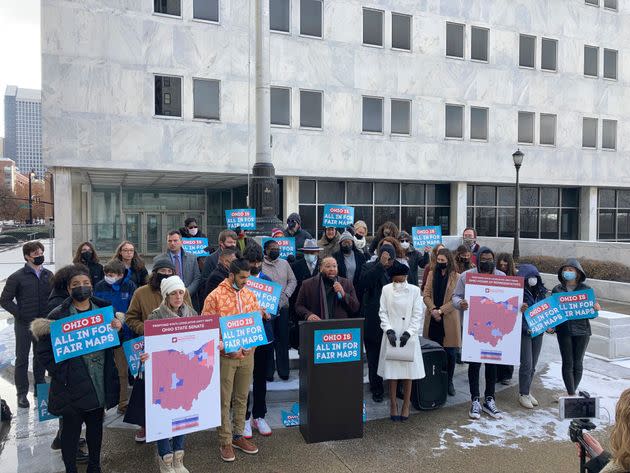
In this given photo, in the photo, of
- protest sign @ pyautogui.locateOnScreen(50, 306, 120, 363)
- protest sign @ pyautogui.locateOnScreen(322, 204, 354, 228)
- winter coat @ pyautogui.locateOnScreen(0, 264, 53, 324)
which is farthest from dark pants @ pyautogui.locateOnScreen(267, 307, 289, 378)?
protest sign @ pyautogui.locateOnScreen(322, 204, 354, 228)

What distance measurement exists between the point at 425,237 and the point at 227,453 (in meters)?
6.68

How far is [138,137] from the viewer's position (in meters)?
19.0

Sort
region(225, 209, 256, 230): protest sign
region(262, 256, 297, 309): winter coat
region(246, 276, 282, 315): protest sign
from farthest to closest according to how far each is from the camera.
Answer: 1. region(225, 209, 256, 230): protest sign
2. region(262, 256, 297, 309): winter coat
3. region(246, 276, 282, 315): protest sign

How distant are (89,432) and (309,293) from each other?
2.85 metres

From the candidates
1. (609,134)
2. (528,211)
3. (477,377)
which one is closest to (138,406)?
(477,377)

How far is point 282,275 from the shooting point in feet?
23.2

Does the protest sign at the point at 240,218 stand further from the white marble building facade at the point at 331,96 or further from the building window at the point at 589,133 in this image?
the building window at the point at 589,133

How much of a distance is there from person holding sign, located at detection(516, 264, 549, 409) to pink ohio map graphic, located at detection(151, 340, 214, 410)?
4.23 metres

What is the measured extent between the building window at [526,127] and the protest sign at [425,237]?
1836cm

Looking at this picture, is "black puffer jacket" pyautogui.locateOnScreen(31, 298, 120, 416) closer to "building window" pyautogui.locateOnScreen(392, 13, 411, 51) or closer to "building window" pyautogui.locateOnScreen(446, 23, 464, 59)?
"building window" pyautogui.locateOnScreen(392, 13, 411, 51)

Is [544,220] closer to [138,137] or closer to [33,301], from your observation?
[138,137]

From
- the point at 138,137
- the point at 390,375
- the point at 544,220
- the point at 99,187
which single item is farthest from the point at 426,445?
the point at 544,220

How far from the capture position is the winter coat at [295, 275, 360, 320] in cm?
629

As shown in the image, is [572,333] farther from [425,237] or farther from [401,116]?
[401,116]
